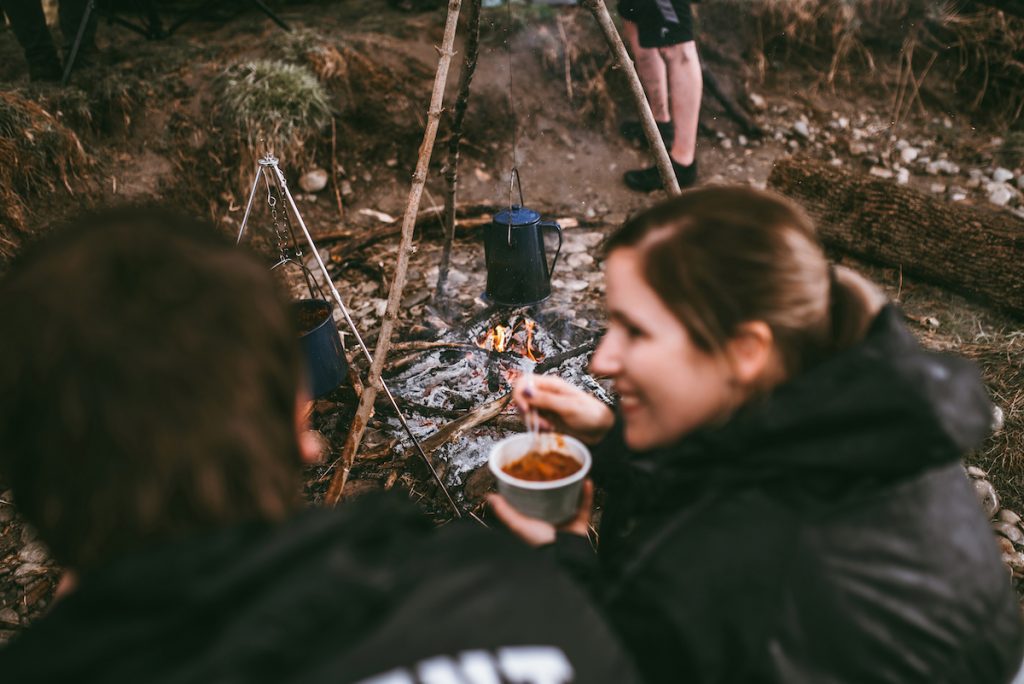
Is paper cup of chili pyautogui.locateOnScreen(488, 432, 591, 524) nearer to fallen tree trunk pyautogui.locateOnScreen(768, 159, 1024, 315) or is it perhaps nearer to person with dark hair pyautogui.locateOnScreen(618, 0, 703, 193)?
fallen tree trunk pyautogui.locateOnScreen(768, 159, 1024, 315)

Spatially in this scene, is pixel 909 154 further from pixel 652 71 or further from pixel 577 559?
pixel 577 559

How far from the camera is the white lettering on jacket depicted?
2.58 ft

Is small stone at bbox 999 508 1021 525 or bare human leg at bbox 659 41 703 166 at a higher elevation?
bare human leg at bbox 659 41 703 166

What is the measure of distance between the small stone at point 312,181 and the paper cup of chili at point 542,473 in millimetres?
4535

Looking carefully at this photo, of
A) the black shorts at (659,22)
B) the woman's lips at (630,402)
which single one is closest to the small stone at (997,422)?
the woman's lips at (630,402)

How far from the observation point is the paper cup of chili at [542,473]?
1614 mm

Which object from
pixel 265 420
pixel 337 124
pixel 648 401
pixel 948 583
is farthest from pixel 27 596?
pixel 337 124

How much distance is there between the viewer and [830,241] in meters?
4.82

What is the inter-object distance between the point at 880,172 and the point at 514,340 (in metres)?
4.71

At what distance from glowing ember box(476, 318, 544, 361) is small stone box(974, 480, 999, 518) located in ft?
7.29

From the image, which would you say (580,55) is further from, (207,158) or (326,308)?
(326,308)

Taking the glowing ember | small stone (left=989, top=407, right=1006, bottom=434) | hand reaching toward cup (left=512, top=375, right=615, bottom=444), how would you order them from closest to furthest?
1. hand reaching toward cup (left=512, top=375, right=615, bottom=444)
2. small stone (left=989, top=407, right=1006, bottom=434)
3. the glowing ember

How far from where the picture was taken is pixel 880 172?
20.5 ft

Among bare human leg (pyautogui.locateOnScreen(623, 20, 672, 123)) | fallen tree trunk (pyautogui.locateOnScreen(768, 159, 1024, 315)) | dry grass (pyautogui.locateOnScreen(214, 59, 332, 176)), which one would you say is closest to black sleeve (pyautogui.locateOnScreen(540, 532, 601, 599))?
fallen tree trunk (pyautogui.locateOnScreen(768, 159, 1024, 315))
